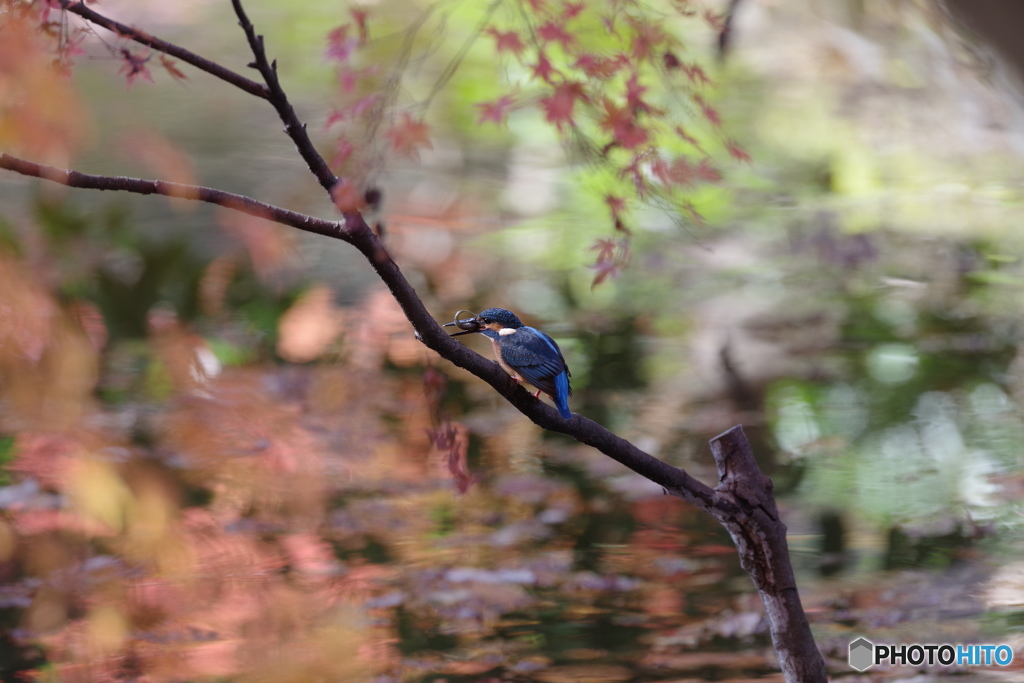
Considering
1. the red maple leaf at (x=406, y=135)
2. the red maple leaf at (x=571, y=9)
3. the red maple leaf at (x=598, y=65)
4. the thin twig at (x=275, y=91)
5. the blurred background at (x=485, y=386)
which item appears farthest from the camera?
the blurred background at (x=485, y=386)

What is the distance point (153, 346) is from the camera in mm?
3799

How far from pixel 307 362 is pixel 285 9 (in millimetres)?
3785

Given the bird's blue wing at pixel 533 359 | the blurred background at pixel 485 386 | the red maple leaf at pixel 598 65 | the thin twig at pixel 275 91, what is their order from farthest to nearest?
the blurred background at pixel 485 386 < the red maple leaf at pixel 598 65 < the bird's blue wing at pixel 533 359 < the thin twig at pixel 275 91

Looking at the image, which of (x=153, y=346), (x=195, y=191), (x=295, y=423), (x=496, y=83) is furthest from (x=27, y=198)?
(x=195, y=191)

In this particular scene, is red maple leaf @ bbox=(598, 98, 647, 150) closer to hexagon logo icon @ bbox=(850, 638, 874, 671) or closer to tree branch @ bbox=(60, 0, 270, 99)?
tree branch @ bbox=(60, 0, 270, 99)

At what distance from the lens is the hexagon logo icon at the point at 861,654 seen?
2.14 meters

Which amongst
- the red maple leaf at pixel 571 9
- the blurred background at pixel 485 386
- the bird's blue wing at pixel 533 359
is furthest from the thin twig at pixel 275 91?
the red maple leaf at pixel 571 9

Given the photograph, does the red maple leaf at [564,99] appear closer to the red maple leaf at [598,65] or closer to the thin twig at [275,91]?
the red maple leaf at [598,65]

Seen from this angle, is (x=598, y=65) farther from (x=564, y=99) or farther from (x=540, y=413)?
(x=540, y=413)

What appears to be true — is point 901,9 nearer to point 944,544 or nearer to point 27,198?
point 944,544

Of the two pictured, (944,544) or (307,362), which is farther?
(307,362)

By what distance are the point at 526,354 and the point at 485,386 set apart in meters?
2.37

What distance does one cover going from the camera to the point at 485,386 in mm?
3742

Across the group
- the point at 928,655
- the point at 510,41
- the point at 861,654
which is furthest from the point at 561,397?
the point at 928,655
